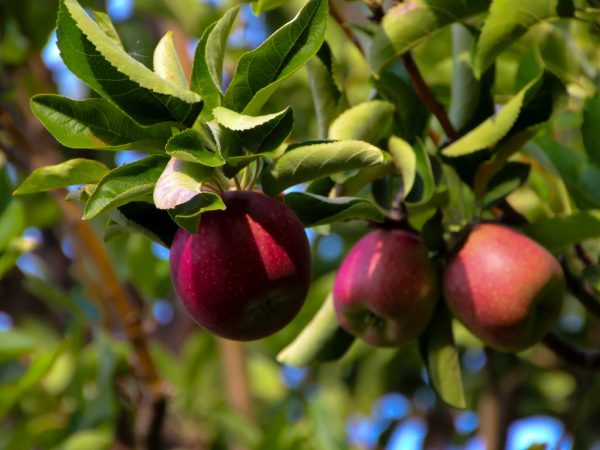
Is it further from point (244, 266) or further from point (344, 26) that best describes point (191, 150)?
point (344, 26)

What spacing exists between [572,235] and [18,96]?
4.89 feet

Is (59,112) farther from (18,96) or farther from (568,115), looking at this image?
(18,96)

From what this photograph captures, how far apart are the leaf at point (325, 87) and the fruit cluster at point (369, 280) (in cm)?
14

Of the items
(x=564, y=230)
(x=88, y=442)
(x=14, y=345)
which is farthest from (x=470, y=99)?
(x=88, y=442)

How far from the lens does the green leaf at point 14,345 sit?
5.11 feet

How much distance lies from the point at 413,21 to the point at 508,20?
99 mm

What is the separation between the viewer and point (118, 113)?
0.95 m

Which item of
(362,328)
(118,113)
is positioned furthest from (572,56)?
(118,113)

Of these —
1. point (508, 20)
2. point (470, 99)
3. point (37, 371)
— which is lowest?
point (37, 371)

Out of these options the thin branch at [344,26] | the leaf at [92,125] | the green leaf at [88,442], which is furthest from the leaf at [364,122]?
the green leaf at [88,442]

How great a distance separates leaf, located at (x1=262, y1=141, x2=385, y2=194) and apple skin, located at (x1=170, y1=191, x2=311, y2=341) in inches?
1.1

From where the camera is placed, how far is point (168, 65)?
1007 mm

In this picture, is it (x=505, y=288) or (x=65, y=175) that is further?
(x=505, y=288)

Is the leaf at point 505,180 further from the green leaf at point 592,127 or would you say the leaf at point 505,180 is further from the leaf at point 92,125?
the leaf at point 92,125
